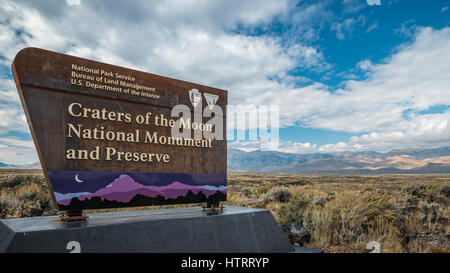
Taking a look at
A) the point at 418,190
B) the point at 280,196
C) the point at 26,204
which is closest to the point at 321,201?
the point at 280,196

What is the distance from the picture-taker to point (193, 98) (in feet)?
21.4

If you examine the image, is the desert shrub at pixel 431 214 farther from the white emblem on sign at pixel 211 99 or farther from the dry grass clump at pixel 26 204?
the dry grass clump at pixel 26 204

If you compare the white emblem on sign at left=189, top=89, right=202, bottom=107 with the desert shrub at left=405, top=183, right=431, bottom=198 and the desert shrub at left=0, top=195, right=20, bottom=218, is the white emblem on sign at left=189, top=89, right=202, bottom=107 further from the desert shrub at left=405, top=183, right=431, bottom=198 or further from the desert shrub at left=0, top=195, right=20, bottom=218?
the desert shrub at left=405, top=183, right=431, bottom=198

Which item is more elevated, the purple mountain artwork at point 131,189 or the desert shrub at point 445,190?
the purple mountain artwork at point 131,189

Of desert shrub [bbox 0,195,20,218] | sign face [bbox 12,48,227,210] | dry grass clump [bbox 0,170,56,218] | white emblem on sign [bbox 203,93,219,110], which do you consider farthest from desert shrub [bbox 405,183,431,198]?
desert shrub [bbox 0,195,20,218]

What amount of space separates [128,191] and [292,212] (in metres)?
5.81

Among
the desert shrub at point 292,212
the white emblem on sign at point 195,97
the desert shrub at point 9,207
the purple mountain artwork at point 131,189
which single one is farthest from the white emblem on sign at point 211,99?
the desert shrub at point 9,207

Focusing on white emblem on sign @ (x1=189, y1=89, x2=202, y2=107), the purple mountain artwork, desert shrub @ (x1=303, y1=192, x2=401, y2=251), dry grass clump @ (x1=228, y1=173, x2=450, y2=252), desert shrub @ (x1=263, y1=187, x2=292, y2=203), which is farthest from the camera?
desert shrub @ (x1=263, y1=187, x2=292, y2=203)

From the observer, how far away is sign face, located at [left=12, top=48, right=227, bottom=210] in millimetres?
4738

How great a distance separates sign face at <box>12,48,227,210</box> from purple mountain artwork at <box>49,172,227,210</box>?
0.7 inches

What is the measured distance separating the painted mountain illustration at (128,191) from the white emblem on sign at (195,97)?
6.18 ft

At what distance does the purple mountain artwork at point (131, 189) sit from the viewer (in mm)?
4863
